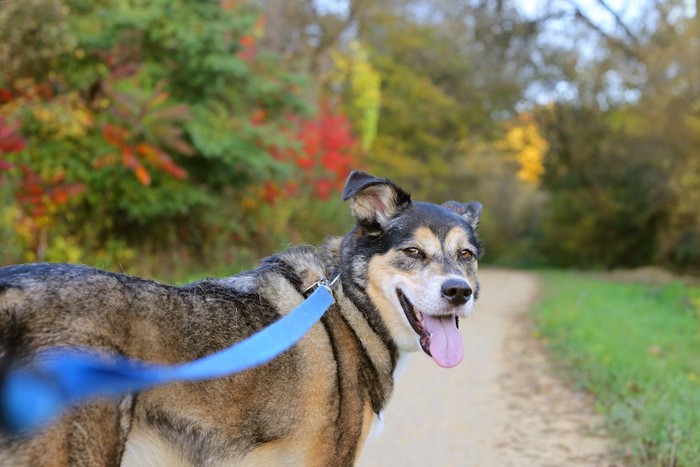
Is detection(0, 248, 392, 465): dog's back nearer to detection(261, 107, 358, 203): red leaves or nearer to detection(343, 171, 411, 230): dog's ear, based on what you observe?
detection(343, 171, 411, 230): dog's ear

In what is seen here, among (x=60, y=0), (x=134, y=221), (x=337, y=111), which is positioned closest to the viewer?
(x=60, y=0)

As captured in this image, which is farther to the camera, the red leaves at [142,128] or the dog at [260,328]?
the red leaves at [142,128]

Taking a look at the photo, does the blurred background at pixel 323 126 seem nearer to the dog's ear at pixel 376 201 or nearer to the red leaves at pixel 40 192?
the red leaves at pixel 40 192

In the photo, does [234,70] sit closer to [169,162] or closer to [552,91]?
[169,162]

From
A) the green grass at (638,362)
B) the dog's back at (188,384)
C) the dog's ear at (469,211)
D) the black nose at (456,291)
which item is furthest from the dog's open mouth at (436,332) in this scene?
the green grass at (638,362)

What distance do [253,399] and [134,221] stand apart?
10.9 m

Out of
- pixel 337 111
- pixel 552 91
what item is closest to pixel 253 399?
pixel 337 111

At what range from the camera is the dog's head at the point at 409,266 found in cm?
398

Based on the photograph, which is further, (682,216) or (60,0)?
(682,216)

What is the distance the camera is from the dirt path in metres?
6.21

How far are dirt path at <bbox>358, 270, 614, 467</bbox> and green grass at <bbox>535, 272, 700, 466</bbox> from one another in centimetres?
30

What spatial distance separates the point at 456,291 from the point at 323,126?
15090mm

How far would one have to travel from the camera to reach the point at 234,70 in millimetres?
12781

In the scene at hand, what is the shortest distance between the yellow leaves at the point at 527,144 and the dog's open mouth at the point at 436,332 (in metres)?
33.1
